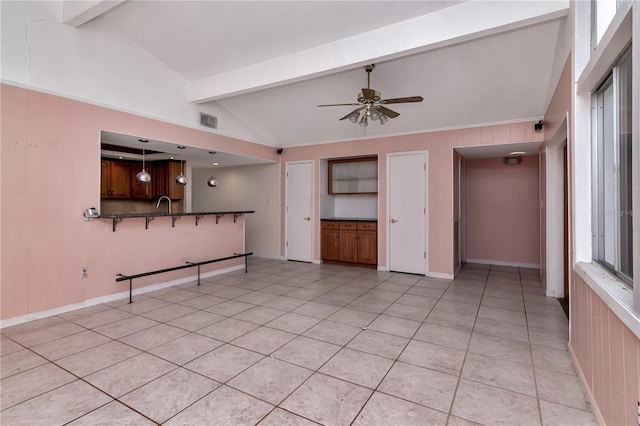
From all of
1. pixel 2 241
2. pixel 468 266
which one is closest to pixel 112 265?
pixel 2 241

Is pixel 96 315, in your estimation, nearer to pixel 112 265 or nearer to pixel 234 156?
pixel 112 265

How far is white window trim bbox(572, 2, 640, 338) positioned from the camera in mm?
1278

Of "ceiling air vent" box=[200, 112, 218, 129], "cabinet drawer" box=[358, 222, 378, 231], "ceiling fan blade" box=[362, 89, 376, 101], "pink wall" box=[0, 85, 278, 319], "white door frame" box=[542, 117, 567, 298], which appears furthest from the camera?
"cabinet drawer" box=[358, 222, 378, 231]

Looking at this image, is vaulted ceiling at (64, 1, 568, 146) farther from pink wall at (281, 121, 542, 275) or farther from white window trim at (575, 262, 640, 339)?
white window trim at (575, 262, 640, 339)

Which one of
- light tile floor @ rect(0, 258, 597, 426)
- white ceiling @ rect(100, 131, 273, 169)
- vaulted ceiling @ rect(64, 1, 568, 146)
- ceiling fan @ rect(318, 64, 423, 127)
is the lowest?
light tile floor @ rect(0, 258, 597, 426)

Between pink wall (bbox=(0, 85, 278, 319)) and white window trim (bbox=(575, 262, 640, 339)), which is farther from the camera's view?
pink wall (bbox=(0, 85, 278, 319))

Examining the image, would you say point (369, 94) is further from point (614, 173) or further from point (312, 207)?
point (312, 207)

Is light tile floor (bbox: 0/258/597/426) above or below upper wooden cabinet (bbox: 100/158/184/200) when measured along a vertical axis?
below

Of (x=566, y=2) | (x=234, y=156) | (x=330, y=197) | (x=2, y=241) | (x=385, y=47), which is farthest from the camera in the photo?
(x=330, y=197)

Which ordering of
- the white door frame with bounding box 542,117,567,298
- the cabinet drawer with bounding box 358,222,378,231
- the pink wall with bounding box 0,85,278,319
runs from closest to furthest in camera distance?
1. the pink wall with bounding box 0,85,278,319
2. the white door frame with bounding box 542,117,567,298
3. the cabinet drawer with bounding box 358,222,378,231

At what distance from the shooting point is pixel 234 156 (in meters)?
5.99

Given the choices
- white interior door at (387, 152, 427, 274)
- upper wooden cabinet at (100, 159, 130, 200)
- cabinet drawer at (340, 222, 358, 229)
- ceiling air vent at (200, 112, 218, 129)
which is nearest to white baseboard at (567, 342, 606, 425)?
white interior door at (387, 152, 427, 274)

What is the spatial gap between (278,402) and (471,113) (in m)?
4.61

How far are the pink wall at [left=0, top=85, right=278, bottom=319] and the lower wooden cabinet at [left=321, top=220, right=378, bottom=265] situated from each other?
10.6 ft
